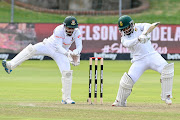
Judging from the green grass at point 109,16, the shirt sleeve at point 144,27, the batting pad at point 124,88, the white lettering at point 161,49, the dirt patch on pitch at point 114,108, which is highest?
the green grass at point 109,16

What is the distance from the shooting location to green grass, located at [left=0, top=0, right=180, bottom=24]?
92.4 ft

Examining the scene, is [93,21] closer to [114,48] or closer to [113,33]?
[113,33]

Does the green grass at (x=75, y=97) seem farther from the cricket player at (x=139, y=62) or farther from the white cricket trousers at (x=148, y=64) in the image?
the white cricket trousers at (x=148, y=64)

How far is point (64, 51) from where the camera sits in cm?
1110

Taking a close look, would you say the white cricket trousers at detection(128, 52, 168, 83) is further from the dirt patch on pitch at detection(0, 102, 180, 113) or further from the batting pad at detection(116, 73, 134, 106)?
the dirt patch on pitch at detection(0, 102, 180, 113)

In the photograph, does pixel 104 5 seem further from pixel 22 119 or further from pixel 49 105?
pixel 22 119

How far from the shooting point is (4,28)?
77.3 ft

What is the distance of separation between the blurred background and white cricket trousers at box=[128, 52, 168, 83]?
1302 centimetres

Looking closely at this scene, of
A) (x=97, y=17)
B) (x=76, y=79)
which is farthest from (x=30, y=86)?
(x=97, y=17)

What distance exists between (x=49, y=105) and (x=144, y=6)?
21.4 m

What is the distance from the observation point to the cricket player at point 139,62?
407 inches

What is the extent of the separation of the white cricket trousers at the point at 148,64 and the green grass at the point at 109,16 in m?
16.8

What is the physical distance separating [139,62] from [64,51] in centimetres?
160

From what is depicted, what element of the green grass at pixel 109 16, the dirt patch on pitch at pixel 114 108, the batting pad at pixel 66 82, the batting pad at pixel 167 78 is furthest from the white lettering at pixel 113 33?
the batting pad at pixel 167 78
